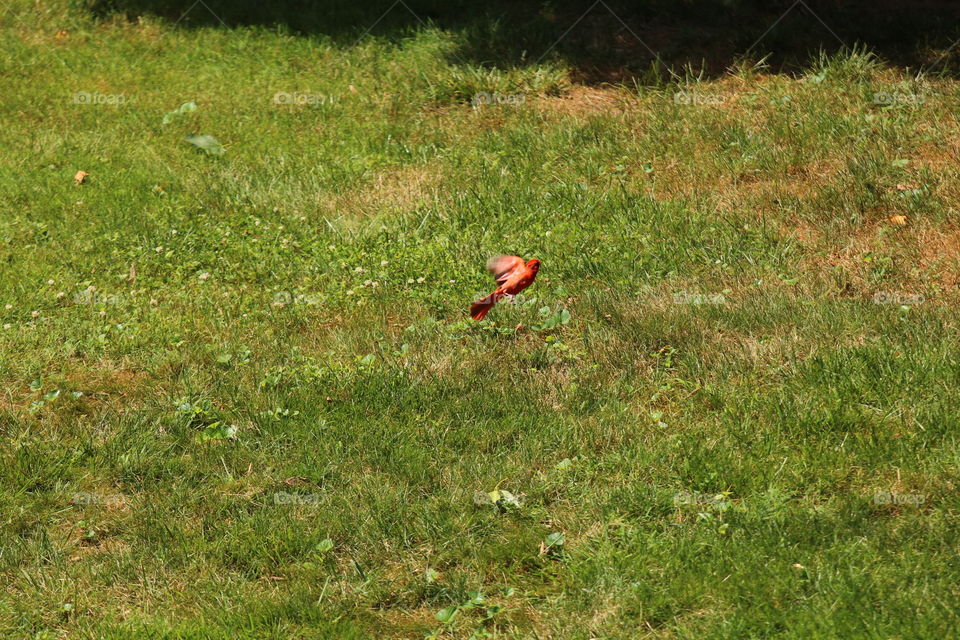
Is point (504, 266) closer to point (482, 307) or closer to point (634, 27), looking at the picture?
point (482, 307)

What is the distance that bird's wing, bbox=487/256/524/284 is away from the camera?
6.74 metres

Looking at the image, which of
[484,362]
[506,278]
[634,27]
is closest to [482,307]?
[506,278]

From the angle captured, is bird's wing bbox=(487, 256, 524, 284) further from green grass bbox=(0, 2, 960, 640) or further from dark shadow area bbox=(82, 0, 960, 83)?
dark shadow area bbox=(82, 0, 960, 83)

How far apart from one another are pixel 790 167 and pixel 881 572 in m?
4.75

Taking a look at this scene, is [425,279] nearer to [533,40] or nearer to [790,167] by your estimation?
[790,167]

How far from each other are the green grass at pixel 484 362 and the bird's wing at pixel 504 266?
23 centimetres

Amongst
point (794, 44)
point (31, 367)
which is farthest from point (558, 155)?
point (31, 367)

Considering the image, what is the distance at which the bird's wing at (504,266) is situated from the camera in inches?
265

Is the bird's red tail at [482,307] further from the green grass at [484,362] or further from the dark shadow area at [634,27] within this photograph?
the dark shadow area at [634,27]

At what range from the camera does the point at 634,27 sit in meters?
11.1

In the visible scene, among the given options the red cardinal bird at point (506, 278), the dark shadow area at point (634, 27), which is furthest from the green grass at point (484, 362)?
the dark shadow area at point (634, 27)

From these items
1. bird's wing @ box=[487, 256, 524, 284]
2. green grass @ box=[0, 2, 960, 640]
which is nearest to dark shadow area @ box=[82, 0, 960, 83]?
green grass @ box=[0, 2, 960, 640]

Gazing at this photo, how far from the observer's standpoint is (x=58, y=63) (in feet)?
37.8

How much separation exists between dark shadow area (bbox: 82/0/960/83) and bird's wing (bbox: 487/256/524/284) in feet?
12.9
